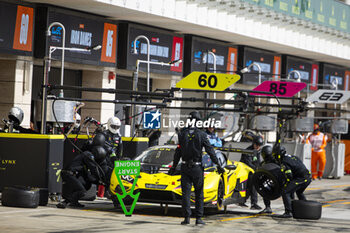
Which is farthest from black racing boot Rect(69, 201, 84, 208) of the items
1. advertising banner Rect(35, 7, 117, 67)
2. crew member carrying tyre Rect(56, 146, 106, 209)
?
advertising banner Rect(35, 7, 117, 67)

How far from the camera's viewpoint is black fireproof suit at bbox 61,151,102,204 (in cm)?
1523

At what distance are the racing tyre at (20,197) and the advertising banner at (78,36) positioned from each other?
236 inches

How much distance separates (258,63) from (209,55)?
12.8ft

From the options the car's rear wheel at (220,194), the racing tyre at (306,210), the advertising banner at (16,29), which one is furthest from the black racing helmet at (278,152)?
the advertising banner at (16,29)

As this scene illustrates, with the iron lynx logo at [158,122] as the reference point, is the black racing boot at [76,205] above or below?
below

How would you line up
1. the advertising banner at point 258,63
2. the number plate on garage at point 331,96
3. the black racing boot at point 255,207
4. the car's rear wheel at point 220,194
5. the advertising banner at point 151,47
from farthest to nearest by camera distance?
1. the advertising banner at point 258,63
2. the advertising banner at point 151,47
3. the number plate on garage at point 331,96
4. the black racing boot at point 255,207
5. the car's rear wheel at point 220,194

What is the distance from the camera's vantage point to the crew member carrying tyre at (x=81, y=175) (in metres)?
15.2

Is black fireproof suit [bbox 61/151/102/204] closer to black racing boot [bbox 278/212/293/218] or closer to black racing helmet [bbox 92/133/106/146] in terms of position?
black racing helmet [bbox 92/133/106/146]

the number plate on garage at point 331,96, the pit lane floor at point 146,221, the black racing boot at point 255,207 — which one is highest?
the number plate on garage at point 331,96

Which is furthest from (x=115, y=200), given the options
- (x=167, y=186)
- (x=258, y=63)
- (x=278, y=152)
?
(x=258, y=63)

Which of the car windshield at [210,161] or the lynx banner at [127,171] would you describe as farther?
the car windshield at [210,161]

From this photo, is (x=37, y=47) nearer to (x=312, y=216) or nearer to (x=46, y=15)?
(x=46, y=15)

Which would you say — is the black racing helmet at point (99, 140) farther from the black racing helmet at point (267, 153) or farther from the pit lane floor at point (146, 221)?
the black racing helmet at point (267, 153)

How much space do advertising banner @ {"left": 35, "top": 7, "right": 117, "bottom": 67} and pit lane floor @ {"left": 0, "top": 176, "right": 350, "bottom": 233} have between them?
605 centimetres
